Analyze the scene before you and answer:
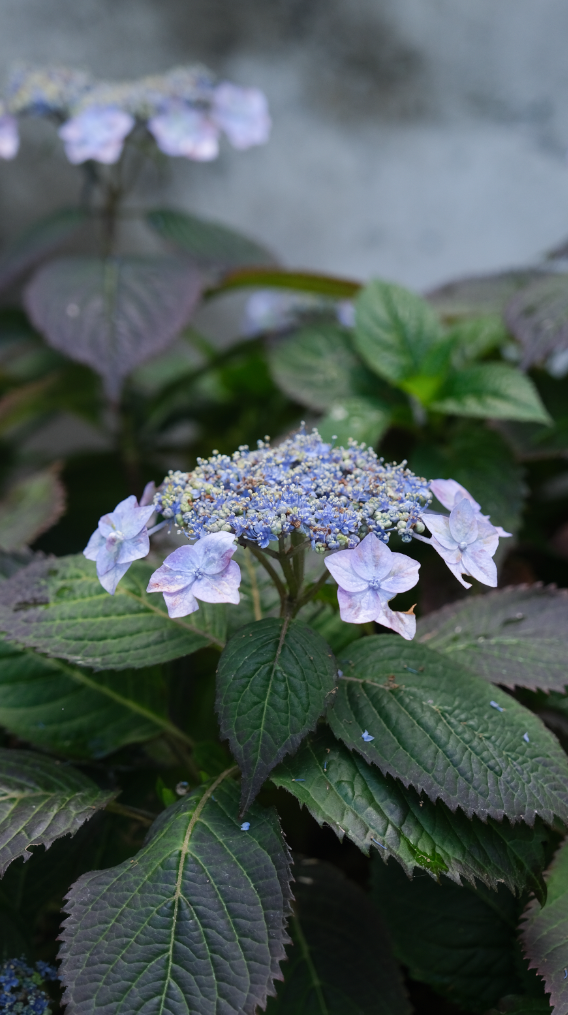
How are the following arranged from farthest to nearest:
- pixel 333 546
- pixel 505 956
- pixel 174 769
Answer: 1. pixel 174 769
2. pixel 505 956
3. pixel 333 546

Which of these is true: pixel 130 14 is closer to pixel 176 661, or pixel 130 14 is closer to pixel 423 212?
pixel 423 212

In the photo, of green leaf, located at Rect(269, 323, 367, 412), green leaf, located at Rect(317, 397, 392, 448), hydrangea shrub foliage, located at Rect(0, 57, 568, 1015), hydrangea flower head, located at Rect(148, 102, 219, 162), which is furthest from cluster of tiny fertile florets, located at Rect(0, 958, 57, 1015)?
hydrangea flower head, located at Rect(148, 102, 219, 162)

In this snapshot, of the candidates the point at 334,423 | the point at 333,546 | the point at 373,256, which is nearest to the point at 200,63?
the point at 373,256

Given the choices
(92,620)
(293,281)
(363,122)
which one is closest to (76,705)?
(92,620)

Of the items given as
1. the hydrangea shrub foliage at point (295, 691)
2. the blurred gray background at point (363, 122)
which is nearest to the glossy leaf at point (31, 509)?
the hydrangea shrub foliage at point (295, 691)

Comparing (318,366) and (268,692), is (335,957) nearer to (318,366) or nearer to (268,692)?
(268,692)
